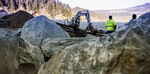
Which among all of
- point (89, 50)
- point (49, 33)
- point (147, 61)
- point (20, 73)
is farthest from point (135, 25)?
point (49, 33)

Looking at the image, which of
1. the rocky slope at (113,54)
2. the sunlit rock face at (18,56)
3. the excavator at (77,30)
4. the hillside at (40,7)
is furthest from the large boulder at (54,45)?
the hillside at (40,7)

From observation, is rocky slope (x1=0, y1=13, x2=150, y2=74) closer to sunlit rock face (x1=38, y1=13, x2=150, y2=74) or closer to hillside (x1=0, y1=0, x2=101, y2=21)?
sunlit rock face (x1=38, y1=13, x2=150, y2=74)

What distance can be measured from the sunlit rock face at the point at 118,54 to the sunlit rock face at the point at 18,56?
3.00 ft

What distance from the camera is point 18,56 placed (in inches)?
88.3

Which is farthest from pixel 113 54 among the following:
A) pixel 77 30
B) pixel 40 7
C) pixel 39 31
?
pixel 40 7

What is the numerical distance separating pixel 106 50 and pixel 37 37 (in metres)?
1.79

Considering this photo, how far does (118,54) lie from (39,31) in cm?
200

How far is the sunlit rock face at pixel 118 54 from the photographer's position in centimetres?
103

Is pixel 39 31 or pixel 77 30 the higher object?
pixel 39 31

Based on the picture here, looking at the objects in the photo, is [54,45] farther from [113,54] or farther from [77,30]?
[77,30]

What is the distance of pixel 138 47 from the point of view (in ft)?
3.37

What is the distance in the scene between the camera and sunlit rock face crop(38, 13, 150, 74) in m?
1.03

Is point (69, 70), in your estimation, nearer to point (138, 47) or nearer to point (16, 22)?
point (138, 47)

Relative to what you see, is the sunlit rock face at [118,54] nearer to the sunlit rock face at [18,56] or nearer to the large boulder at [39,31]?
the sunlit rock face at [18,56]
